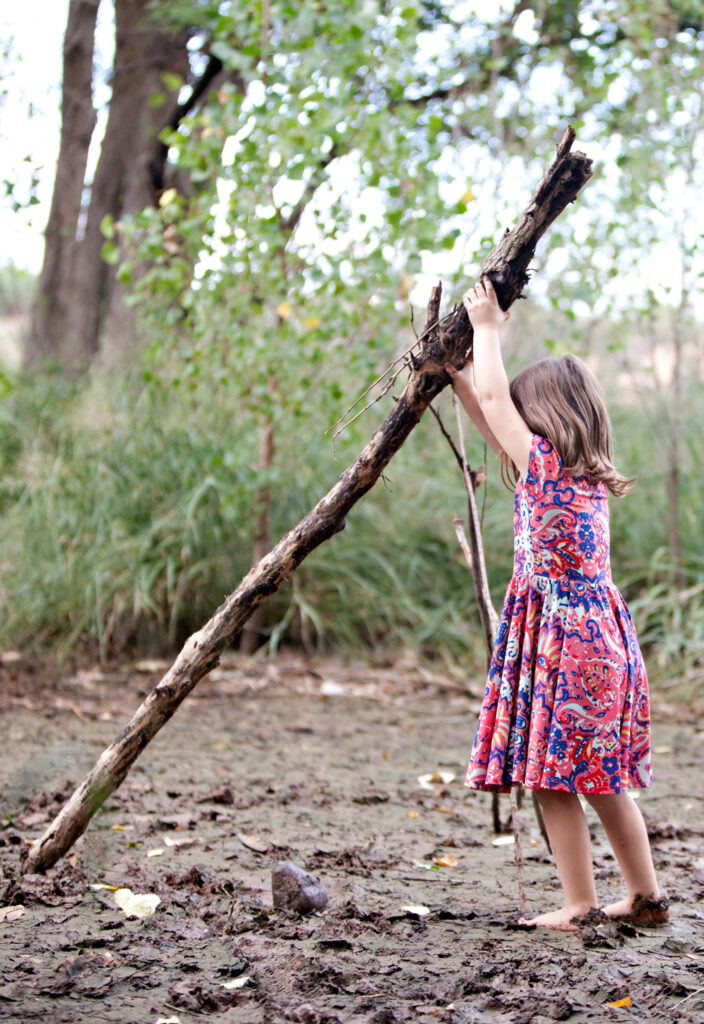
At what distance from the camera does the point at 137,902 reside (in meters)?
2.48

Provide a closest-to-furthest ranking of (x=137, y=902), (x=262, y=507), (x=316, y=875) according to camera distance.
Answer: (x=137, y=902) < (x=316, y=875) < (x=262, y=507)

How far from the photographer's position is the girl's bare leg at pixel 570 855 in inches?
94.8

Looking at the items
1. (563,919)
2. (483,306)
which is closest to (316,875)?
(563,919)

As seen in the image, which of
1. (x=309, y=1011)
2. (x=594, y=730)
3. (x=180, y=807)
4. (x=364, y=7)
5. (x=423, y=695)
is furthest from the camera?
(x=423, y=695)

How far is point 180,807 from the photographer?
3375mm

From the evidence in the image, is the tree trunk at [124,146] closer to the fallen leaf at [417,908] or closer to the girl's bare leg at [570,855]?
the fallen leaf at [417,908]

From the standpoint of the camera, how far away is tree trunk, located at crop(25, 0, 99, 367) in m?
8.32

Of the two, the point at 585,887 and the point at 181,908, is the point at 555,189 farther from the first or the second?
the point at 181,908

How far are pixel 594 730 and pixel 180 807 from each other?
5.34 ft

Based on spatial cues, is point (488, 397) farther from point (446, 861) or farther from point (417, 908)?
point (446, 861)

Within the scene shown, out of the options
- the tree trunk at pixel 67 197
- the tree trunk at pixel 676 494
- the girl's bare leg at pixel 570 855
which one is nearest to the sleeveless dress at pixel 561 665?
the girl's bare leg at pixel 570 855

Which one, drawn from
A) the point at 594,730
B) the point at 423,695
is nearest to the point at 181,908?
the point at 594,730

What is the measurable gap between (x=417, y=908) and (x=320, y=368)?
141 inches

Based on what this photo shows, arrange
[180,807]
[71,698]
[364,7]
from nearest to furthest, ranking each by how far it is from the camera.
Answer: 1. [180,807]
2. [364,7]
3. [71,698]
